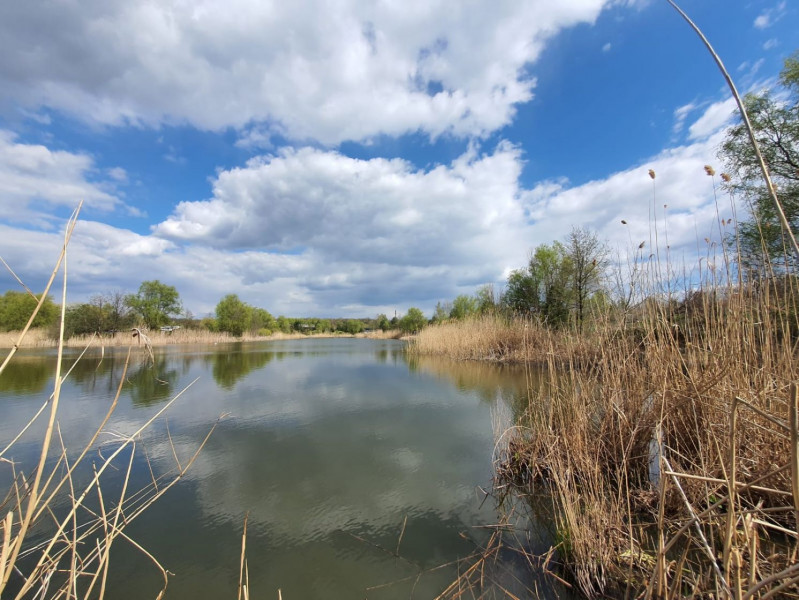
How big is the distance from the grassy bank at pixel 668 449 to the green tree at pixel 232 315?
1539 inches

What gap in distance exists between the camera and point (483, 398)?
7625 mm

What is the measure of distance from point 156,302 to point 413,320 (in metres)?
26.4

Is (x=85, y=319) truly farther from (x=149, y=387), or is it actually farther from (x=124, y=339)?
(x=149, y=387)

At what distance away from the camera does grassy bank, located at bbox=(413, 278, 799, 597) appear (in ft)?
6.93

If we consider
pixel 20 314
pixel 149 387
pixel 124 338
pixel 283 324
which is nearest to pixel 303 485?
pixel 149 387

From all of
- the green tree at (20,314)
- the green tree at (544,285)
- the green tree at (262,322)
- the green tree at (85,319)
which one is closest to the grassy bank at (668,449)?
the green tree at (544,285)

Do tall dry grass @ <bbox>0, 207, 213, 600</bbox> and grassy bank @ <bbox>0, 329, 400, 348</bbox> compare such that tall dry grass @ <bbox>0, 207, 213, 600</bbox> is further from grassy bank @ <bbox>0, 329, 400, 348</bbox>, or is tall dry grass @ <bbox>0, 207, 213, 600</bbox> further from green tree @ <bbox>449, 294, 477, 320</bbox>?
green tree @ <bbox>449, 294, 477, 320</bbox>

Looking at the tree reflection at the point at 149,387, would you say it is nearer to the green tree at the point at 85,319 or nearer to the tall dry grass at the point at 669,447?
the tall dry grass at the point at 669,447

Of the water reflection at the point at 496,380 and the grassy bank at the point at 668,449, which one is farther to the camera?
the water reflection at the point at 496,380

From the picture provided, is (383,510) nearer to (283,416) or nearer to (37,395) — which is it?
(283,416)

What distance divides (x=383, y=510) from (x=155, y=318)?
3665cm

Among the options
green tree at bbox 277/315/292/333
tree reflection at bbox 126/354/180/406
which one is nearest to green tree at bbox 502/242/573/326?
tree reflection at bbox 126/354/180/406

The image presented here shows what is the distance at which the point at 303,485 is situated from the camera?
147 inches

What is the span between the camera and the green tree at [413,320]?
4281 centimetres
